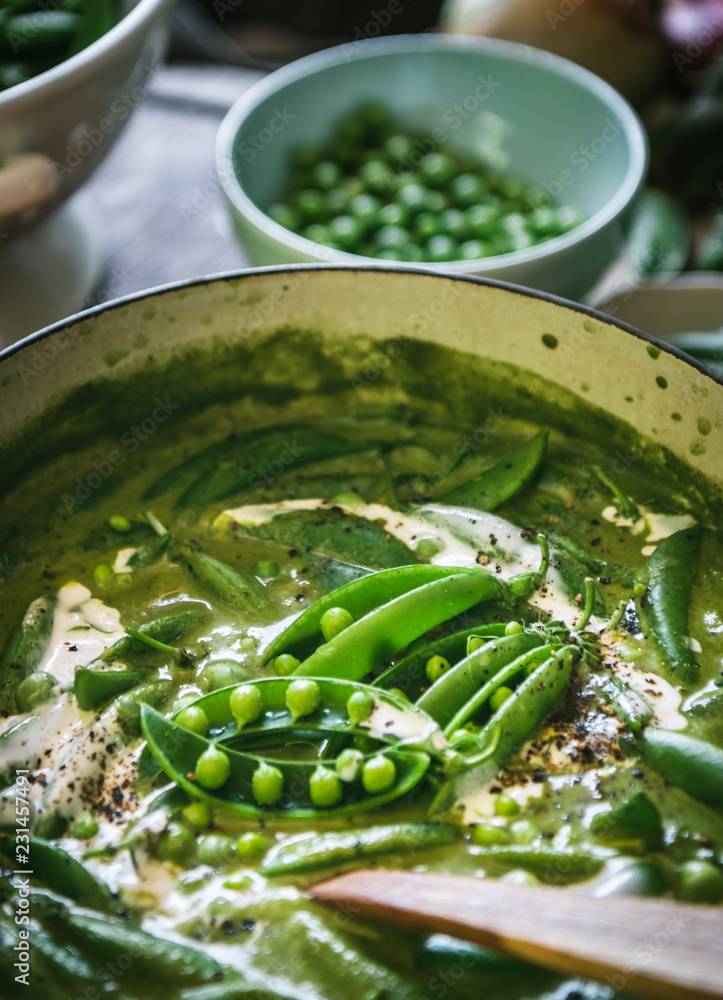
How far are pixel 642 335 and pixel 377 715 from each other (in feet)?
2.19

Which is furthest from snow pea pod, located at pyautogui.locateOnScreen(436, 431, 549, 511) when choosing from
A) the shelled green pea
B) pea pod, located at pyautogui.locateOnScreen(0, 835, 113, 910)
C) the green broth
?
pea pod, located at pyautogui.locateOnScreen(0, 835, 113, 910)

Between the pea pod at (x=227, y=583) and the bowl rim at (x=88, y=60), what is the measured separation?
30.9 inches

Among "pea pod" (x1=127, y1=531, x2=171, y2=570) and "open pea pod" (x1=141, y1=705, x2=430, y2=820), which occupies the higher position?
"pea pod" (x1=127, y1=531, x2=171, y2=570)

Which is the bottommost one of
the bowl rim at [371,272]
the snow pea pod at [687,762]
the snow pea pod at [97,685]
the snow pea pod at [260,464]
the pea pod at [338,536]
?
the snow pea pod at [687,762]

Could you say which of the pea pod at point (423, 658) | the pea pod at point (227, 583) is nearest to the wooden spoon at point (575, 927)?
the pea pod at point (423, 658)

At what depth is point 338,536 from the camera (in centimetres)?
145

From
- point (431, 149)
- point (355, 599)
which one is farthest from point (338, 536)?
point (431, 149)

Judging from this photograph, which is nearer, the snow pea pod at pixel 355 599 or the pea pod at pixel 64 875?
the pea pod at pixel 64 875

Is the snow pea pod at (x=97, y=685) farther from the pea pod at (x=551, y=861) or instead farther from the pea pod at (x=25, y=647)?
the pea pod at (x=551, y=861)

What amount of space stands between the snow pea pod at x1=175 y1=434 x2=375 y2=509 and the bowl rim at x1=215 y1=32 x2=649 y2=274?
1.03ft

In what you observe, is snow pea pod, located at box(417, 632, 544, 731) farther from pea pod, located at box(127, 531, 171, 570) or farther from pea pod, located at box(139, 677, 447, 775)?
pea pod, located at box(127, 531, 171, 570)

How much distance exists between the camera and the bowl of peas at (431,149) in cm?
206

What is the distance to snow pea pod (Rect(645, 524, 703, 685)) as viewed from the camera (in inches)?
50.2

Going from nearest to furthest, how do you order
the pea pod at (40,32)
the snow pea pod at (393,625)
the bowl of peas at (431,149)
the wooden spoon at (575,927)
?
the wooden spoon at (575,927)
the snow pea pod at (393,625)
the pea pod at (40,32)
the bowl of peas at (431,149)
